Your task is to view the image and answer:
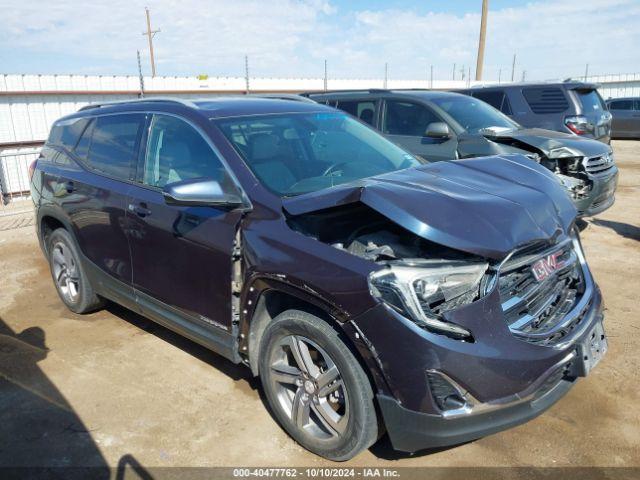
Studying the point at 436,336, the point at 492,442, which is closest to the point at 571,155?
the point at 492,442

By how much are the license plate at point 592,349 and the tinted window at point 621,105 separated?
796 inches

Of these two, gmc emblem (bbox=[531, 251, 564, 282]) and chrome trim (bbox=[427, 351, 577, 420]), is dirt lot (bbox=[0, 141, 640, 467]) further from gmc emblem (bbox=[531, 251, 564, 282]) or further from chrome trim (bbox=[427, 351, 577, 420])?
gmc emblem (bbox=[531, 251, 564, 282])

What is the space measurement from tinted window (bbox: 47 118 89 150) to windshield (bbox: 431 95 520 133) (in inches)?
185

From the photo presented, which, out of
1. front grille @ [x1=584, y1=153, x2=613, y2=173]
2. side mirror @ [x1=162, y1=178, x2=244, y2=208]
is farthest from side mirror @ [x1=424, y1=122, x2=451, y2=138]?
side mirror @ [x1=162, y1=178, x2=244, y2=208]

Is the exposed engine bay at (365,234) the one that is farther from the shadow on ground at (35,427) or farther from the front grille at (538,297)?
the shadow on ground at (35,427)

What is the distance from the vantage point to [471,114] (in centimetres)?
763

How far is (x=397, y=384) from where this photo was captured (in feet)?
7.86

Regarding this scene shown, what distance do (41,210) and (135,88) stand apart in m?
10.1

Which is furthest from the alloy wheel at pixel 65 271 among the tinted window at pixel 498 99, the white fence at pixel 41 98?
the tinted window at pixel 498 99

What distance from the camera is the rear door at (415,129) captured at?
281 inches

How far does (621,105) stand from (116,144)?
2085 cm

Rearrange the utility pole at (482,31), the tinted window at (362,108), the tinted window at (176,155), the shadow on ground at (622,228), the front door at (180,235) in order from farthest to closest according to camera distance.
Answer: the utility pole at (482,31) < the tinted window at (362,108) < the shadow on ground at (622,228) < the tinted window at (176,155) < the front door at (180,235)

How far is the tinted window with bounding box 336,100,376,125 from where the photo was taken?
8.05 meters

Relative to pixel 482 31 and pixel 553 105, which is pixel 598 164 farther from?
pixel 482 31
